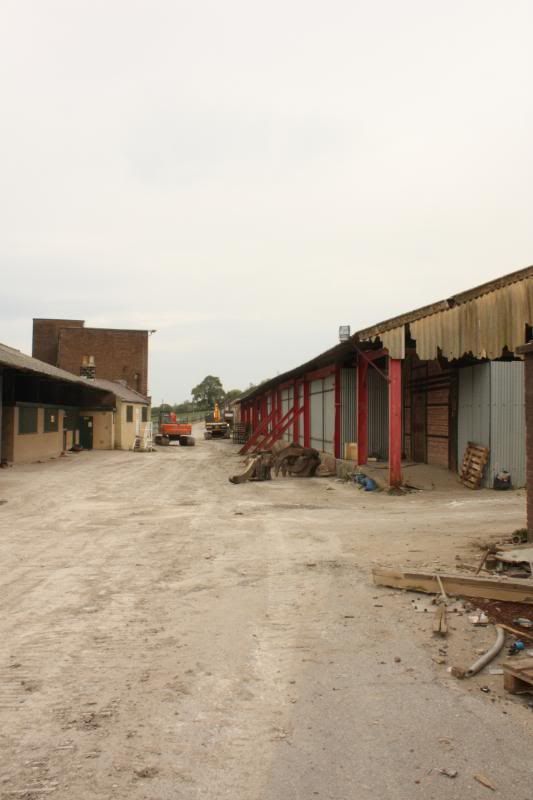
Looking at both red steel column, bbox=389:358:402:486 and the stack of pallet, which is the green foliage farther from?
red steel column, bbox=389:358:402:486

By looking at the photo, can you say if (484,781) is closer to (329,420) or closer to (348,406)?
(348,406)

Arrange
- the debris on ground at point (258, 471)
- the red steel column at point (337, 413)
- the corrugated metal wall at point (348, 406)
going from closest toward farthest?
1. the debris on ground at point (258, 471)
2. the corrugated metal wall at point (348, 406)
3. the red steel column at point (337, 413)

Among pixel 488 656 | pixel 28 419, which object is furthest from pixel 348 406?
pixel 488 656

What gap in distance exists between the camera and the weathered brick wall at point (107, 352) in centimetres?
5912

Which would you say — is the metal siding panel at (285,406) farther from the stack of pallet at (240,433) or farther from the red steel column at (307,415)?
the stack of pallet at (240,433)

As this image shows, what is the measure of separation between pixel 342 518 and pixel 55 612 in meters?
6.87

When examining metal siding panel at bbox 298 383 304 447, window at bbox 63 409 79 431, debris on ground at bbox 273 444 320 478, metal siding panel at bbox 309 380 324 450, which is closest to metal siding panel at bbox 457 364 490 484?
debris on ground at bbox 273 444 320 478

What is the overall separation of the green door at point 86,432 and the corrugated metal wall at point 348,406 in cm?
2253

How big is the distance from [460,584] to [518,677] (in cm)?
214

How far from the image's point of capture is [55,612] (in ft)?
19.1

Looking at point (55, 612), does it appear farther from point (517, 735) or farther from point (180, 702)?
point (517, 735)

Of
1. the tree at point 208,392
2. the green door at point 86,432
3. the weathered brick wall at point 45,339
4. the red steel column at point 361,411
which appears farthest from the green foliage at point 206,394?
the red steel column at point 361,411

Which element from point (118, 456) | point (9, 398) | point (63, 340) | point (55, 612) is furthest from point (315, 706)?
point (63, 340)

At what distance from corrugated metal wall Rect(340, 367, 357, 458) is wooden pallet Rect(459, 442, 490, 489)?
16.3 ft
